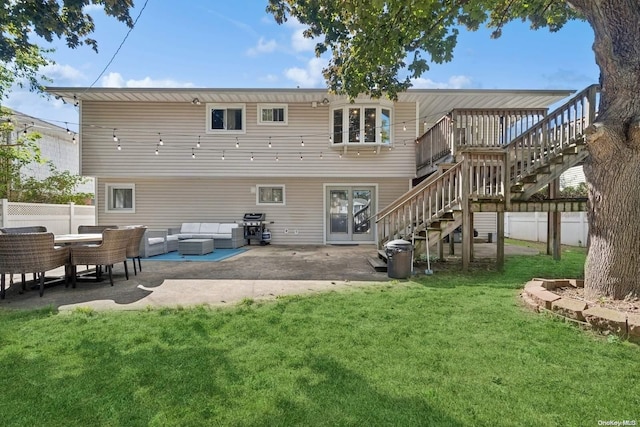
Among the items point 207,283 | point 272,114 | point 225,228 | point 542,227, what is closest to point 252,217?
point 225,228

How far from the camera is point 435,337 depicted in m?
3.17

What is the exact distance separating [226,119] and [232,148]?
105 cm

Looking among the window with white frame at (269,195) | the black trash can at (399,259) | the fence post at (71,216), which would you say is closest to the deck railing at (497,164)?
the black trash can at (399,259)

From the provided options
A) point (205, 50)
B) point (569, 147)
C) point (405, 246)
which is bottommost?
point (405, 246)

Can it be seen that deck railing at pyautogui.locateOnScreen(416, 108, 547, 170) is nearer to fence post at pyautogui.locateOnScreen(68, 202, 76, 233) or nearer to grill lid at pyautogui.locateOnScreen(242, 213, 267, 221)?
grill lid at pyautogui.locateOnScreen(242, 213, 267, 221)

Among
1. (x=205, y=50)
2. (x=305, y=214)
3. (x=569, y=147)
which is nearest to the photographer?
(x=569, y=147)

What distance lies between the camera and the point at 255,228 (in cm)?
1152

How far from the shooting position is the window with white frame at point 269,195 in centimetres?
1195

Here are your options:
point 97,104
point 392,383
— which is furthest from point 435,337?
point 97,104

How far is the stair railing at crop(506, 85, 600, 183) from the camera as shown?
651cm

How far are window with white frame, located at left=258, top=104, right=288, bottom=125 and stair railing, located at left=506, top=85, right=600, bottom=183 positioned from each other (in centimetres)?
713

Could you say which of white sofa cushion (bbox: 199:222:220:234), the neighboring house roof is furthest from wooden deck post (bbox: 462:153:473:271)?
white sofa cushion (bbox: 199:222:220:234)

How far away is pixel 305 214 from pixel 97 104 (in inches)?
316

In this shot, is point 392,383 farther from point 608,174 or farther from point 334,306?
point 608,174
